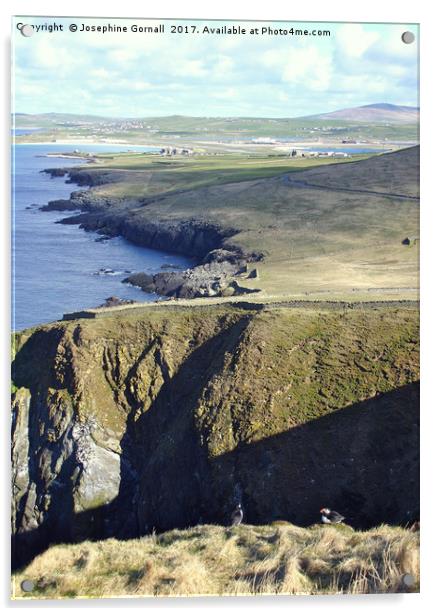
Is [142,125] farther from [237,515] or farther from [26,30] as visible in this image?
[237,515]

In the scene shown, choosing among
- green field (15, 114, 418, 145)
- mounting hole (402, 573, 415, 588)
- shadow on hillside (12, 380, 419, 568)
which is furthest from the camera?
green field (15, 114, 418, 145)

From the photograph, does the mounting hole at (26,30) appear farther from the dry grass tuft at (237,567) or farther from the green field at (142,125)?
the dry grass tuft at (237,567)

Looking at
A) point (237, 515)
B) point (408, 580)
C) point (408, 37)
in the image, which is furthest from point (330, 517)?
point (408, 37)

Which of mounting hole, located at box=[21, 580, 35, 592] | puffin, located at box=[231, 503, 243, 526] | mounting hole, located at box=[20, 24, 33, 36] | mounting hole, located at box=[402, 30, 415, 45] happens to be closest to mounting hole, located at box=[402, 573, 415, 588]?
puffin, located at box=[231, 503, 243, 526]

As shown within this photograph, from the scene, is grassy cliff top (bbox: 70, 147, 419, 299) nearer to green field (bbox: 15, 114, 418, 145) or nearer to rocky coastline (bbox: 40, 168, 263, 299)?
rocky coastline (bbox: 40, 168, 263, 299)

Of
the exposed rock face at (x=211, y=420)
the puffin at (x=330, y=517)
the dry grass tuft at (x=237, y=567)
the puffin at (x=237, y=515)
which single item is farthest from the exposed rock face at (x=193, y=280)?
the dry grass tuft at (x=237, y=567)

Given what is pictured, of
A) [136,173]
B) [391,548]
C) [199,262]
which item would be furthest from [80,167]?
[391,548]
